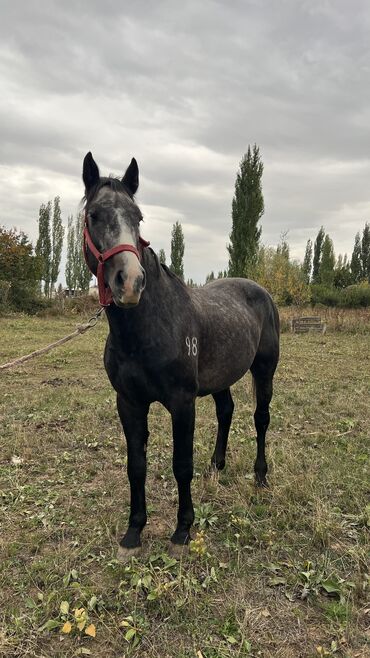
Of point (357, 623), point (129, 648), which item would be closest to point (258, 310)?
point (357, 623)

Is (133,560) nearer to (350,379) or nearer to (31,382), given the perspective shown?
(31,382)

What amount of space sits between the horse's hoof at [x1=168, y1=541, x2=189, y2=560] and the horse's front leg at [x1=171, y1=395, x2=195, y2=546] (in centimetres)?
2

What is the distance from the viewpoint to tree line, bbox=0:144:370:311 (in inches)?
1069

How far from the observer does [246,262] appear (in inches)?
1352

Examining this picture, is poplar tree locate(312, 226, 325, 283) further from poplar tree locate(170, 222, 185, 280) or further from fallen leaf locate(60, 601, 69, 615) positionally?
fallen leaf locate(60, 601, 69, 615)

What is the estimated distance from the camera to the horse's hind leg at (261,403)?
427 cm

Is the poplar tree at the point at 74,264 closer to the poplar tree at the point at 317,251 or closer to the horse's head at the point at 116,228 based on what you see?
the poplar tree at the point at 317,251

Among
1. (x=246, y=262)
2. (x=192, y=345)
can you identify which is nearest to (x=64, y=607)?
(x=192, y=345)

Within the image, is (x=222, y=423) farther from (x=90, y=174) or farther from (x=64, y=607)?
(x=90, y=174)

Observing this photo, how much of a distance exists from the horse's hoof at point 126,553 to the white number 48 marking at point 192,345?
1522mm

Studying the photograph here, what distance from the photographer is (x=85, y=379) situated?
906cm

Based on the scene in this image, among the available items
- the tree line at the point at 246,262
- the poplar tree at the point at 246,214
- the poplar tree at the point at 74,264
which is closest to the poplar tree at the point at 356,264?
the tree line at the point at 246,262

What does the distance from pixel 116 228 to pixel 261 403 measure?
268cm

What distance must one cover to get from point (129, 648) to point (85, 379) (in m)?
7.14
